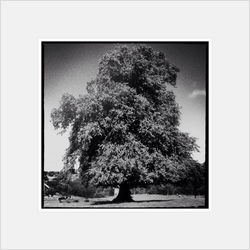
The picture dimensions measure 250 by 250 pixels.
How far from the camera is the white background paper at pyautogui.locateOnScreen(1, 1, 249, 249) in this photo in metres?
6.36

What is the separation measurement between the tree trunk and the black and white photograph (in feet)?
0.05

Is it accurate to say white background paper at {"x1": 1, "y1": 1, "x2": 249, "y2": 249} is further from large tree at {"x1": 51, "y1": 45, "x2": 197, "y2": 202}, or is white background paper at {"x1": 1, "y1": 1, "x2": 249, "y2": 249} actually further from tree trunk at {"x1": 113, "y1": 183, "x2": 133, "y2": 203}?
large tree at {"x1": 51, "y1": 45, "x2": 197, "y2": 202}

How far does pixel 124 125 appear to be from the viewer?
6707 mm

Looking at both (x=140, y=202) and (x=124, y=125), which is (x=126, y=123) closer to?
(x=124, y=125)

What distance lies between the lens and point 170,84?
6.77 meters

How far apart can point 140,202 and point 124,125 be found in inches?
46.7
